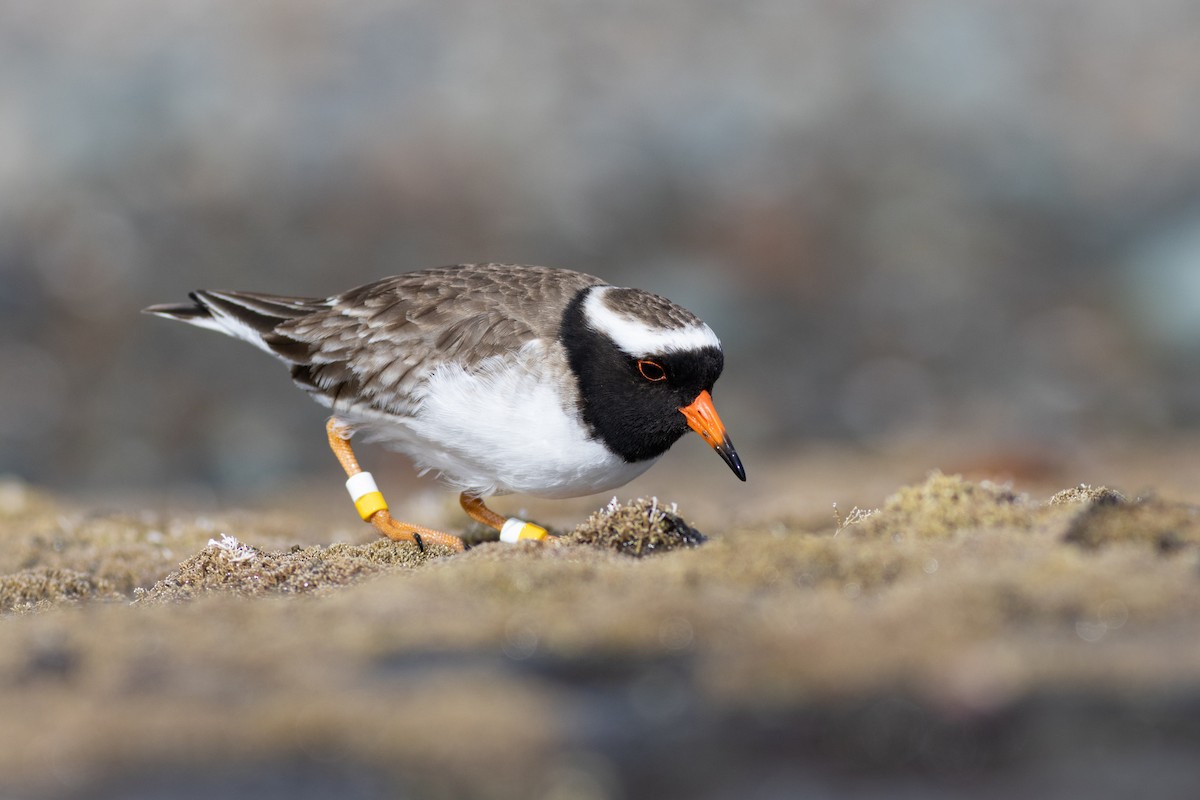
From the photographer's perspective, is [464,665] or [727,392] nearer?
[464,665]

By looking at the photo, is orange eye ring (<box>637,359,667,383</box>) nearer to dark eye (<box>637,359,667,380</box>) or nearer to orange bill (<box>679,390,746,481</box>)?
dark eye (<box>637,359,667,380</box>)

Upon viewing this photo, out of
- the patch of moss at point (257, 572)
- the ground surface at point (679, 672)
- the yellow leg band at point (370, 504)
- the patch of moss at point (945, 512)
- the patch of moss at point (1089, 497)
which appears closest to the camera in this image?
the ground surface at point (679, 672)

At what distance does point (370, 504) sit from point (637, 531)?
2.29 metres

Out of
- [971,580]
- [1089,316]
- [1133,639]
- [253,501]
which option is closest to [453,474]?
[971,580]

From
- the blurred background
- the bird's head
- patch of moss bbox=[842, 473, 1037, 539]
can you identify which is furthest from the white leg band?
the blurred background

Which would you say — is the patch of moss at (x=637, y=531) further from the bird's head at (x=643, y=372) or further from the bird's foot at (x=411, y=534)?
the bird's foot at (x=411, y=534)

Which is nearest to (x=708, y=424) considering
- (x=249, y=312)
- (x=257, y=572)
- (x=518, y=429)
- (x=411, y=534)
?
(x=518, y=429)

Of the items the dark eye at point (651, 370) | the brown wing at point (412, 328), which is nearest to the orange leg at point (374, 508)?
the brown wing at point (412, 328)

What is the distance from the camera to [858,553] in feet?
18.0

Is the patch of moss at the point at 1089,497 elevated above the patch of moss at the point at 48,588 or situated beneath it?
elevated above

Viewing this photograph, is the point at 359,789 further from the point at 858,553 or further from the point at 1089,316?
the point at 1089,316

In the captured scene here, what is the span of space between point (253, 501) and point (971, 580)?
36.6 feet

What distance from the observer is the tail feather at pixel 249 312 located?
889cm

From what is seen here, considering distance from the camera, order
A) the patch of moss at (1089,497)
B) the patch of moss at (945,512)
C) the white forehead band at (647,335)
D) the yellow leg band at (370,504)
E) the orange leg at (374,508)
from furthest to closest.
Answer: the yellow leg band at (370,504) → the orange leg at (374,508) → the white forehead band at (647,335) → the patch of moss at (945,512) → the patch of moss at (1089,497)
